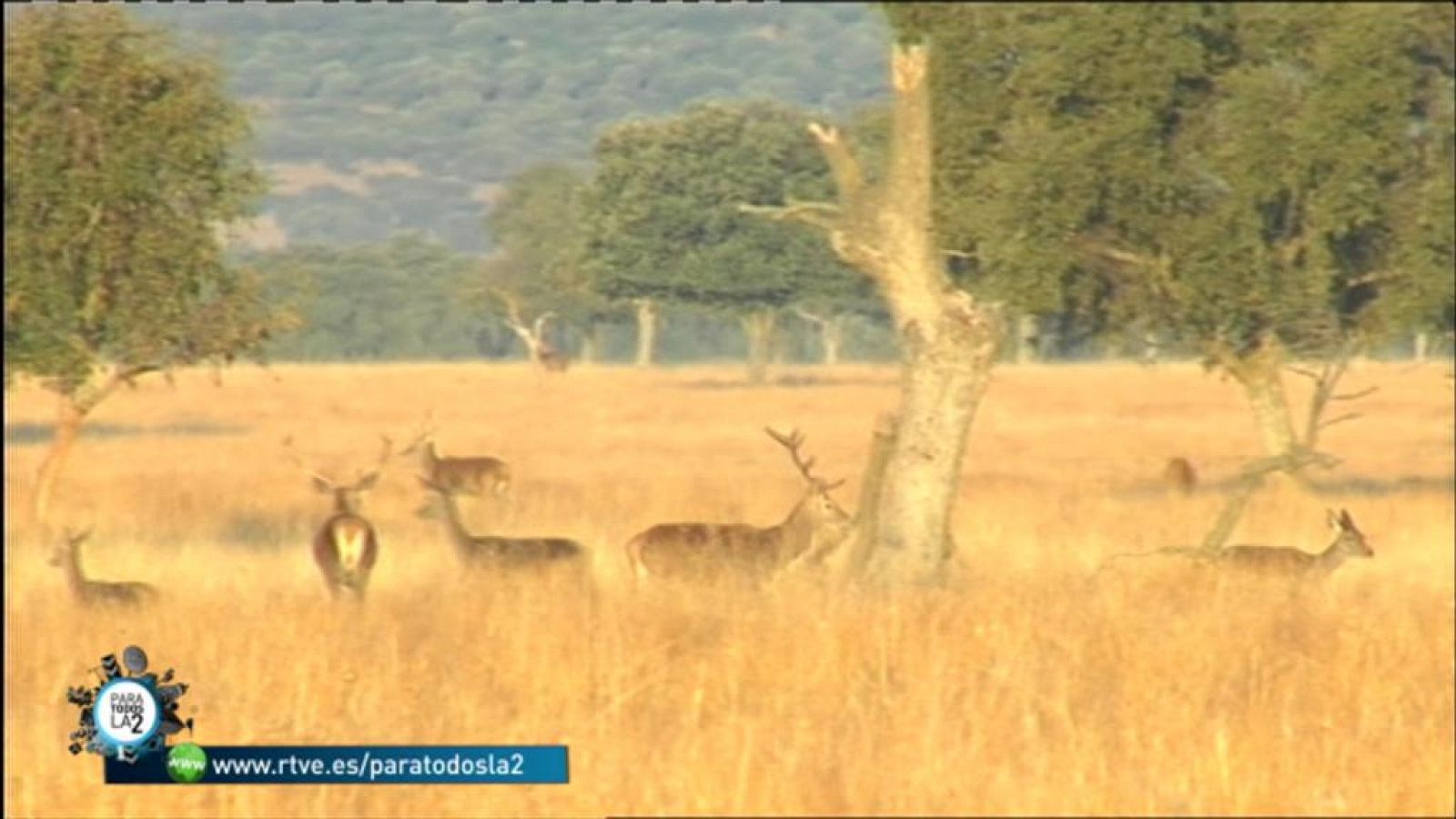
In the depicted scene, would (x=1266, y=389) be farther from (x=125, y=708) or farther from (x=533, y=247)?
(x=533, y=247)

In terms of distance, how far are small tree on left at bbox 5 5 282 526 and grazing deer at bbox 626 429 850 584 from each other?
5470mm

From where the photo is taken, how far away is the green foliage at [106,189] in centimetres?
2361

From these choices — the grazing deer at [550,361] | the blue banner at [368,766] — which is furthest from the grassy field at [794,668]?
the grazing deer at [550,361]

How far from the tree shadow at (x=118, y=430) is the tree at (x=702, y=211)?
19747 mm

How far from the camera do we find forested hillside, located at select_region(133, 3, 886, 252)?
16.5 m

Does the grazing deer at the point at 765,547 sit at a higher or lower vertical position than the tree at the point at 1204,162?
lower

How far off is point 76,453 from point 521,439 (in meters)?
11.7

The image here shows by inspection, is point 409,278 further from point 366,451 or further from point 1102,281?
point 1102,281

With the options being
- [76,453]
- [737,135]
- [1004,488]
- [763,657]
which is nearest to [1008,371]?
[737,135]

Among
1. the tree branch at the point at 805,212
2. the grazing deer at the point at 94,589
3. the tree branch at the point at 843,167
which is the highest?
the tree branch at the point at 843,167

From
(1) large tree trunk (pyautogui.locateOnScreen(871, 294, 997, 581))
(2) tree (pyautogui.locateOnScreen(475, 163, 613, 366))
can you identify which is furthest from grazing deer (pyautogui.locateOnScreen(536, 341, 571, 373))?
(1) large tree trunk (pyautogui.locateOnScreen(871, 294, 997, 581))

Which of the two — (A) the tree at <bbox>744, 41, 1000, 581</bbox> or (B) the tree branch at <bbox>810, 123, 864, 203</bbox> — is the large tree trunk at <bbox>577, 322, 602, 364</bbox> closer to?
(A) the tree at <bbox>744, 41, 1000, 581</bbox>

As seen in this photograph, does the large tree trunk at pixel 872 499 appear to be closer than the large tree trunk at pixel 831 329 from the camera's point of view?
Yes

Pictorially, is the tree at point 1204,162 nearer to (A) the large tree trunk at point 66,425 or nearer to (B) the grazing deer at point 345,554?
(A) the large tree trunk at point 66,425
